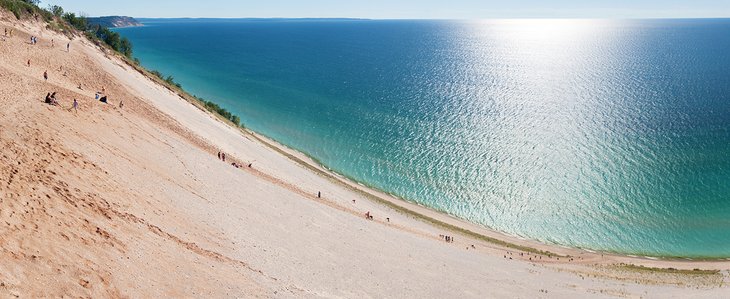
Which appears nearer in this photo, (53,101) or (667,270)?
(53,101)

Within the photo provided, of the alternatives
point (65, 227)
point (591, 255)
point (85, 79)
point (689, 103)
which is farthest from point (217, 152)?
point (689, 103)

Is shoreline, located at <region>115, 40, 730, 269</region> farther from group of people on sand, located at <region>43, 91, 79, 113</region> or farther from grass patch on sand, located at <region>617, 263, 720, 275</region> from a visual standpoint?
group of people on sand, located at <region>43, 91, 79, 113</region>

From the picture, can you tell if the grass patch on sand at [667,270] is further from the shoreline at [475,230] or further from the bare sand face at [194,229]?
the shoreline at [475,230]

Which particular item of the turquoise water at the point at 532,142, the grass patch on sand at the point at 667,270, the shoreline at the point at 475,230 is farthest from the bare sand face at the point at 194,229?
the turquoise water at the point at 532,142

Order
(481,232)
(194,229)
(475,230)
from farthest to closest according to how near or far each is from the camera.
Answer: (475,230) → (481,232) → (194,229)

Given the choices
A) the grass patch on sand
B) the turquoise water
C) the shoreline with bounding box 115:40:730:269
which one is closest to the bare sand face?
the shoreline with bounding box 115:40:730:269

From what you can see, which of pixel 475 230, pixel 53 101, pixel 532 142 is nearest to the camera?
pixel 53 101

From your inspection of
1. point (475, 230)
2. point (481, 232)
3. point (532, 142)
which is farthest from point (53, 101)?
point (532, 142)

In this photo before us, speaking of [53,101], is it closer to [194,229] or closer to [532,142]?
[194,229]

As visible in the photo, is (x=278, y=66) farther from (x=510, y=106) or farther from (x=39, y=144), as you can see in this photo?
(x=39, y=144)
